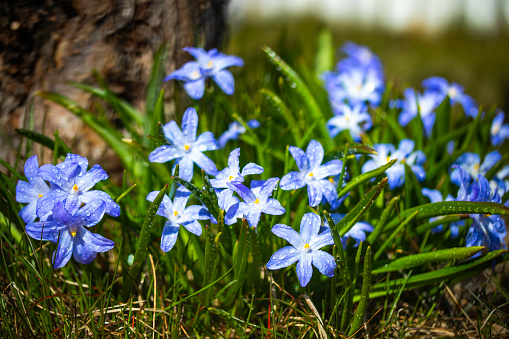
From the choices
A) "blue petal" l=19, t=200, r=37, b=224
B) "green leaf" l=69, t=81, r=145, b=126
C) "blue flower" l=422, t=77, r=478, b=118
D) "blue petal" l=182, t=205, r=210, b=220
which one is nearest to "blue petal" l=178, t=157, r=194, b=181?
"blue petal" l=182, t=205, r=210, b=220

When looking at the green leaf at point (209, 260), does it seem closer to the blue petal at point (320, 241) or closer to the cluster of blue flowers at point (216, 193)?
the cluster of blue flowers at point (216, 193)

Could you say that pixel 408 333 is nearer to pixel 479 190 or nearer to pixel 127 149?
pixel 479 190

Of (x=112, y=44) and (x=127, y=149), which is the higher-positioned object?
(x=112, y=44)

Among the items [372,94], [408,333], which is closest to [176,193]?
[408,333]

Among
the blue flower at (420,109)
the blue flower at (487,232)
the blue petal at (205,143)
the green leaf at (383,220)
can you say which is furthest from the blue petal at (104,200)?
the blue flower at (420,109)

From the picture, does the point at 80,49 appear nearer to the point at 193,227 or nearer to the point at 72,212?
the point at 72,212

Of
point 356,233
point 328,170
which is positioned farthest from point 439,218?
point 328,170

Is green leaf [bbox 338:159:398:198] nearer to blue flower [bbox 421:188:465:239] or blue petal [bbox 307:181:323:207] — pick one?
blue petal [bbox 307:181:323:207]
